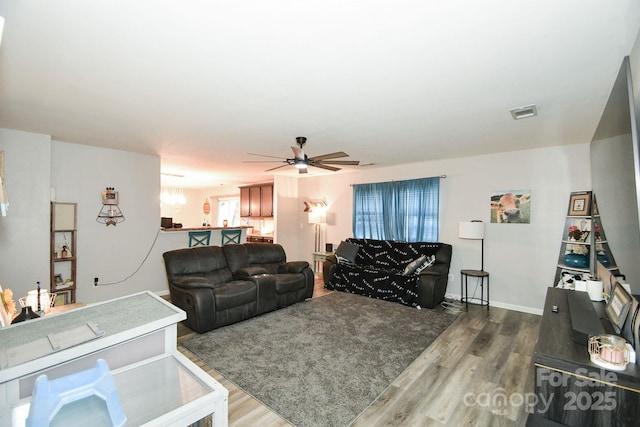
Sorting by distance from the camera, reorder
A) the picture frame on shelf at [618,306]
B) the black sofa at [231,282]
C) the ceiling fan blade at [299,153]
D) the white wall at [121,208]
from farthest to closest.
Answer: the white wall at [121,208] < the black sofa at [231,282] < the ceiling fan blade at [299,153] < the picture frame on shelf at [618,306]

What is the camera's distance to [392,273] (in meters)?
4.82

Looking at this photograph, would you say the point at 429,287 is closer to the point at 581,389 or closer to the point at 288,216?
the point at 581,389

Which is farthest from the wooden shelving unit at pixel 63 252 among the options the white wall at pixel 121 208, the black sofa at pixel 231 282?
the black sofa at pixel 231 282

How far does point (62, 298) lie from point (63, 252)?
0.64 m

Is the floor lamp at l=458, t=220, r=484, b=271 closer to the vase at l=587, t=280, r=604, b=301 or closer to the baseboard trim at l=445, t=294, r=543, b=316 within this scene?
the baseboard trim at l=445, t=294, r=543, b=316

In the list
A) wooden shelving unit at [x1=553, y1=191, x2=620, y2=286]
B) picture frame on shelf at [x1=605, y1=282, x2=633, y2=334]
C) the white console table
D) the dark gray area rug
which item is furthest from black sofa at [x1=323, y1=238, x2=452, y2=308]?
the white console table

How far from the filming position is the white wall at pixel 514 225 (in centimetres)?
406

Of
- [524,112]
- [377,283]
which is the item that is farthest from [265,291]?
[524,112]

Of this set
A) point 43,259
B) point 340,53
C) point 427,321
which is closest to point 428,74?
point 340,53

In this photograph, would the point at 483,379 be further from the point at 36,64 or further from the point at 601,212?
the point at 36,64

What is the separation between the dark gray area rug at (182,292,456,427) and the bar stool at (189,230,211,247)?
2315 mm

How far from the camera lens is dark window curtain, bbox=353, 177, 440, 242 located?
5.27 meters

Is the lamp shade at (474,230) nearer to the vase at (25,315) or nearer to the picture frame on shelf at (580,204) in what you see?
the picture frame on shelf at (580,204)

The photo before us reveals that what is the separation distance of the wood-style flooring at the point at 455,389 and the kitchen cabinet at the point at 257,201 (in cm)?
453
